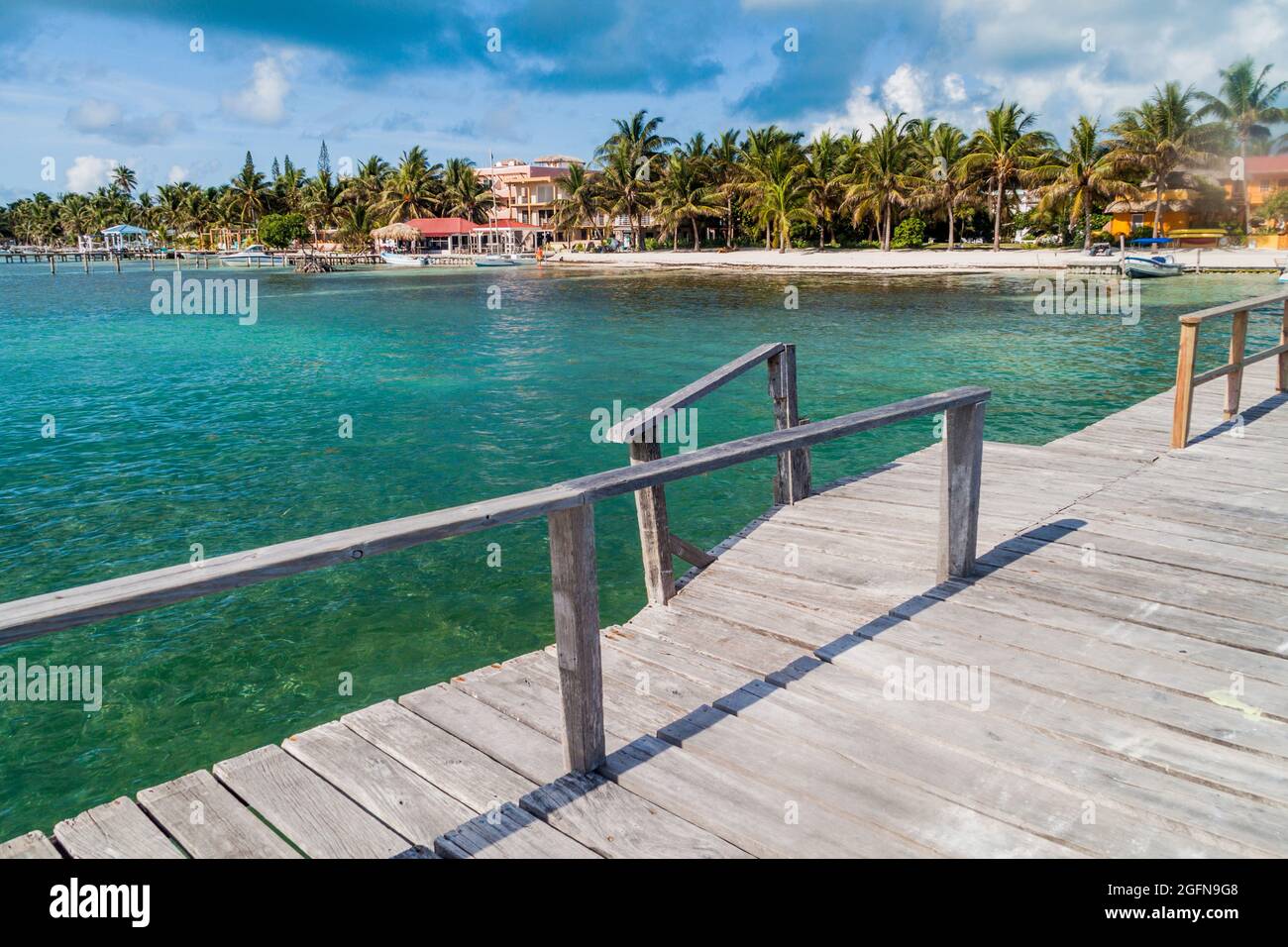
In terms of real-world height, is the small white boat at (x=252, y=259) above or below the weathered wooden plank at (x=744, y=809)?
above

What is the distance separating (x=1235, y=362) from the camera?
9.48m

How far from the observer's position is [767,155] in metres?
74.1

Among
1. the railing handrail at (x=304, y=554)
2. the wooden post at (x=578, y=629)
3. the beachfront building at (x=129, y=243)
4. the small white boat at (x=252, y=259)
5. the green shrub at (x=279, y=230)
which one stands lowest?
the wooden post at (x=578, y=629)

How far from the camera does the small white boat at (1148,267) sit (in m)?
47.9

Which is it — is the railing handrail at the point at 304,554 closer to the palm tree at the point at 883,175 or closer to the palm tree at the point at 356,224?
the palm tree at the point at 883,175

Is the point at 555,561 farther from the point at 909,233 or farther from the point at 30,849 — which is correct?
the point at 909,233

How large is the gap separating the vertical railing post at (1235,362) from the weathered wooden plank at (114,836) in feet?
31.7

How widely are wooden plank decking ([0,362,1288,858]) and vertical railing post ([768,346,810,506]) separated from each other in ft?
4.33

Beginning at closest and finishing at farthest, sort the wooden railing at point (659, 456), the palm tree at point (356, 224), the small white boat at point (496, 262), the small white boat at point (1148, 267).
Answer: the wooden railing at point (659, 456) → the small white boat at point (1148, 267) → the small white boat at point (496, 262) → the palm tree at point (356, 224)

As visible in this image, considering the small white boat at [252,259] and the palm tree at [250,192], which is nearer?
the small white boat at [252,259]

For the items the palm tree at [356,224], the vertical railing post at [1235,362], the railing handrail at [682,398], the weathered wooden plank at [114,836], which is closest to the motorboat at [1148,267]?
the vertical railing post at [1235,362]

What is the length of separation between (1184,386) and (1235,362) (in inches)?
57.4

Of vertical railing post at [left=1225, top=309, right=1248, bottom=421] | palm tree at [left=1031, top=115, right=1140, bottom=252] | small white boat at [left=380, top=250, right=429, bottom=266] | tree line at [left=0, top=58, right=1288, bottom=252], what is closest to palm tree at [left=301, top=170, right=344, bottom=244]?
tree line at [left=0, top=58, right=1288, bottom=252]

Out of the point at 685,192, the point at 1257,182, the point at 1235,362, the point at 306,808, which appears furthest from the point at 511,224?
the point at 306,808
